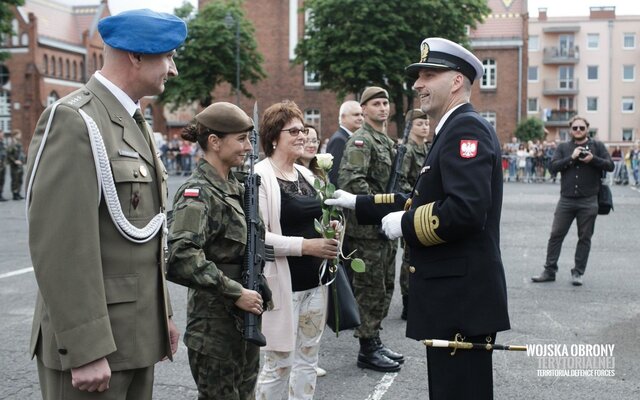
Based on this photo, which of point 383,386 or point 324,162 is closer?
point 324,162

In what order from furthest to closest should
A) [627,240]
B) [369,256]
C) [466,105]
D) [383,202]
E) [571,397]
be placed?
[627,240] → [369,256] → [571,397] → [383,202] → [466,105]

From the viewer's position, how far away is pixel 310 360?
4.60 meters

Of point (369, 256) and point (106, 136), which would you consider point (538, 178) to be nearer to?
point (369, 256)

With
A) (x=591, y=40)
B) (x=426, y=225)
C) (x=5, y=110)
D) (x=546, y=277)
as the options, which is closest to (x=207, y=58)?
(x=5, y=110)

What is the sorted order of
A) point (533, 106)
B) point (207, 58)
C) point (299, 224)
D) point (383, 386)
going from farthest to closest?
point (533, 106)
point (207, 58)
point (383, 386)
point (299, 224)

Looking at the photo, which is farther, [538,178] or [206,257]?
[538,178]

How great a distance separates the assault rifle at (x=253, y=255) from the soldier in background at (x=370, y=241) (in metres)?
2.43

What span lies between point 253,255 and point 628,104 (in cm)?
8081

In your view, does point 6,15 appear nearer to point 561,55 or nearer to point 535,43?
point 561,55

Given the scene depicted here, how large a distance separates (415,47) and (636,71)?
49307 millimetres

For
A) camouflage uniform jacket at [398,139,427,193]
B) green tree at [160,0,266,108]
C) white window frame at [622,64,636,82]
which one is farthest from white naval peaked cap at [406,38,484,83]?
white window frame at [622,64,636,82]

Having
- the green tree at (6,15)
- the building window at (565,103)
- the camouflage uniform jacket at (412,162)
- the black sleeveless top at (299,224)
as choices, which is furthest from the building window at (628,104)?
the black sleeveless top at (299,224)

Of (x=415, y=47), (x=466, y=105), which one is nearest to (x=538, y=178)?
(x=415, y=47)

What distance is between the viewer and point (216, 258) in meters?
3.55
